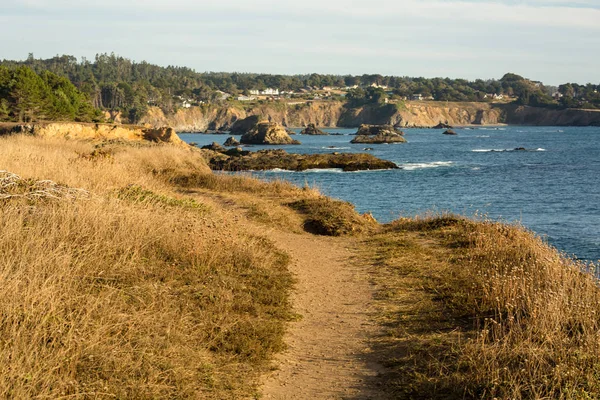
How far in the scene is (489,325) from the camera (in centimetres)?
820

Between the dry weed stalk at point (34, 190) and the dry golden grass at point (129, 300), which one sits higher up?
the dry weed stalk at point (34, 190)

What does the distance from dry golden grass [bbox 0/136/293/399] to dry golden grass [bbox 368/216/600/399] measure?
1.72 metres

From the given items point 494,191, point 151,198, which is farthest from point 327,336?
point 494,191

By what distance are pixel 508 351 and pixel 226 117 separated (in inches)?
7277

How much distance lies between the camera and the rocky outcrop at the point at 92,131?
3844 centimetres

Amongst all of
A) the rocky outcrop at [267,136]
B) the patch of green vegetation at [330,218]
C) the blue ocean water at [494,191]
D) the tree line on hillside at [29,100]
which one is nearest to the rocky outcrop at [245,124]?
the rocky outcrop at [267,136]

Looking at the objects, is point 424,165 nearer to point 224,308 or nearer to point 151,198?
point 151,198

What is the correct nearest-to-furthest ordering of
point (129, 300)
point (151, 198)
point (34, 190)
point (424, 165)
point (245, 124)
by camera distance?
1. point (129, 300)
2. point (34, 190)
3. point (151, 198)
4. point (424, 165)
5. point (245, 124)

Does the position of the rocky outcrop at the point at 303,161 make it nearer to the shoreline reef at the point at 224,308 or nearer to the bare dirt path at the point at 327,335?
the shoreline reef at the point at 224,308

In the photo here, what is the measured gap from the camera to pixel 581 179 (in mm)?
53469

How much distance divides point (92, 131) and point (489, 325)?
43.2m

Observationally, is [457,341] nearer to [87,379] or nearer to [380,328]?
[380,328]

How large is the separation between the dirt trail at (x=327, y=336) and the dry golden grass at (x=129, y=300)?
11.8 inches

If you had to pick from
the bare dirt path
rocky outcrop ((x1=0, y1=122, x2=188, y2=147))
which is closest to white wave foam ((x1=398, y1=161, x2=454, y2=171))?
rocky outcrop ((x1=0, y1=122, x2=188, y2=147))
